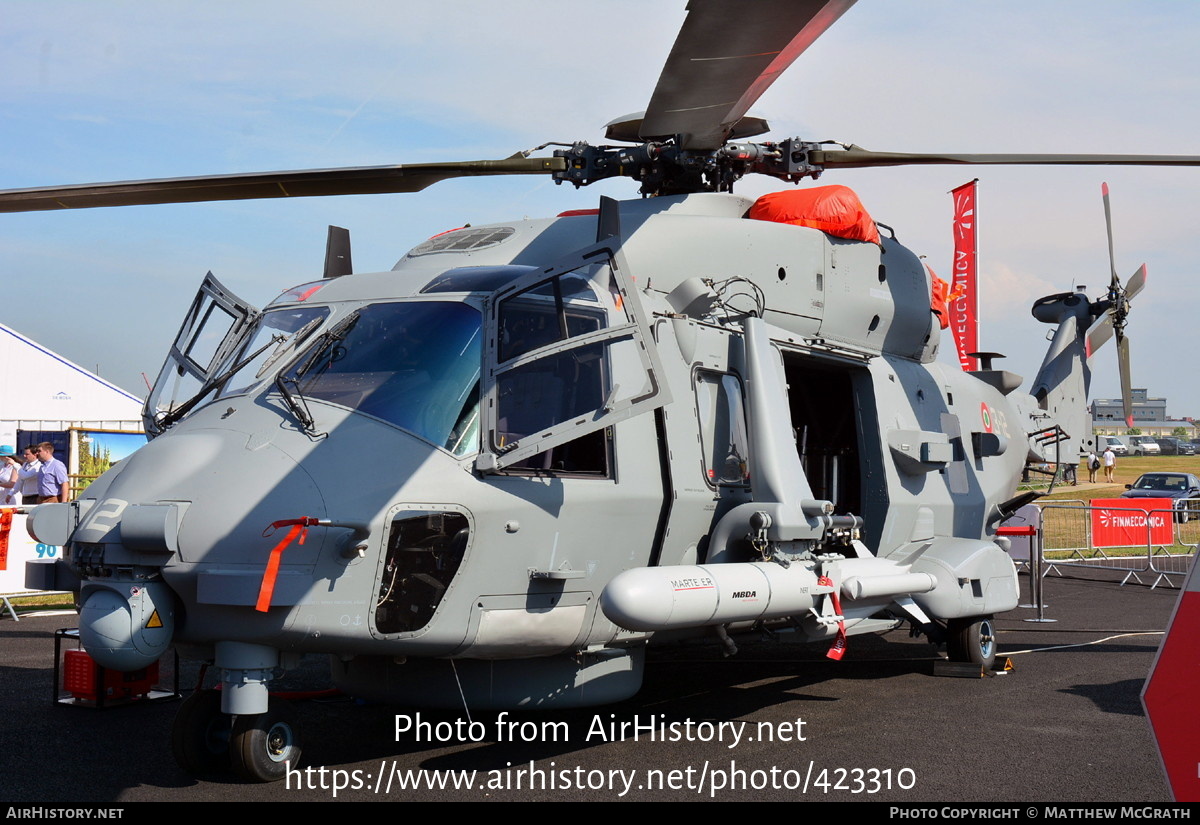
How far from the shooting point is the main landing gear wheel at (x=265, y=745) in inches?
210

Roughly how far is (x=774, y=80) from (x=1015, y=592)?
20.0 ft

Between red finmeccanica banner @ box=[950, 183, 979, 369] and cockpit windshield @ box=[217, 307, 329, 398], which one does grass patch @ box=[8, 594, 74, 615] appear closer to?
cockpit windshield @ box=[217, 307, 329, 398]

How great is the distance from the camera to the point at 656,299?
7176mm

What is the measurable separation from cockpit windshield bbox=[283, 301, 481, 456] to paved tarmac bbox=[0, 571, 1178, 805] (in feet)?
6.23

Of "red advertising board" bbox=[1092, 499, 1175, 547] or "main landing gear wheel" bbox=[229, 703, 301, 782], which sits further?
"red advertising board" bbox=[1092, 499, 1175, 547]

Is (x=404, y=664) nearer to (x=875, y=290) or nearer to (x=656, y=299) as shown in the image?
(x=656, y=299)

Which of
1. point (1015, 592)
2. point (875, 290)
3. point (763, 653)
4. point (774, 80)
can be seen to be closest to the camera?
point (774, 80)

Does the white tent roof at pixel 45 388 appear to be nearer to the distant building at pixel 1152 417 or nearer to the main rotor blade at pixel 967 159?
the main rotor blade at pixel 967 159

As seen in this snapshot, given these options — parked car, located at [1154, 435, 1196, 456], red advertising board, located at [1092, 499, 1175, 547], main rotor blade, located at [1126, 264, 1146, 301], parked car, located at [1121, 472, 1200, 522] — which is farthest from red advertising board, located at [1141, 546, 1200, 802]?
parked car, located at [1154, 435, 1196, 456]

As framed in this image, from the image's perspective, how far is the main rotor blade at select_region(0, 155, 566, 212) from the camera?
6184 mm

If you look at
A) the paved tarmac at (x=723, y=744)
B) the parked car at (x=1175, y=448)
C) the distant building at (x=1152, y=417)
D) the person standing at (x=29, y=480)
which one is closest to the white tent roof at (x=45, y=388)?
the person standing at (x=29, y=480)

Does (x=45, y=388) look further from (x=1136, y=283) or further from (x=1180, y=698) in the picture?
(x=1180, y=698)

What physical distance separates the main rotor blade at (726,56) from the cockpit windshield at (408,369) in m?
1.49
